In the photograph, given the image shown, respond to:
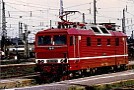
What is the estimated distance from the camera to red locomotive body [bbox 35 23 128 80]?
23859mm

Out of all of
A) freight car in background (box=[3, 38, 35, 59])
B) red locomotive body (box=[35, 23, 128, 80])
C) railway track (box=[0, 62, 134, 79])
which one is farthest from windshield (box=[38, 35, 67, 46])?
freight car in background (box=[3, 38, 35, 59])

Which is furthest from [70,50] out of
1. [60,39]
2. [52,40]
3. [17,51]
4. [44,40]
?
[17,51]

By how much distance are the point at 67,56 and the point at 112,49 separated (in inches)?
286

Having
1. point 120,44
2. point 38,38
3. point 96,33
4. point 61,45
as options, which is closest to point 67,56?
point 61,45

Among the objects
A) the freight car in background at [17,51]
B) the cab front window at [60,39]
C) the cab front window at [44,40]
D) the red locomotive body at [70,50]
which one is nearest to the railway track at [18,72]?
the cab front window at [44,40]

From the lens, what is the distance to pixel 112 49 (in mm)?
29969

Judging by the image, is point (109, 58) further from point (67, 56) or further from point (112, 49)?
point (67, 56)

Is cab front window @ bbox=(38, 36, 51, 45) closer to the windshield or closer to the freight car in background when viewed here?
the windshield

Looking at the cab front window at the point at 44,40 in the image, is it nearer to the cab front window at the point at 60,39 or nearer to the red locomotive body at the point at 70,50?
the red locomotive body at the point at 70,50

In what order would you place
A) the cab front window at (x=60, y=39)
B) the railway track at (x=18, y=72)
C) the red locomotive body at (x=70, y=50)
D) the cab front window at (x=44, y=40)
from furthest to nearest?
the railway track at (x=18, y=72)
the cab front window at (x=44, y=40)
the cab front window at (x=60, y=39)
the red locomotive body at (x=70, y=50)

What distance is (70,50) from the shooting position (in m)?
23.9

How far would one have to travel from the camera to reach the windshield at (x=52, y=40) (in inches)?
949

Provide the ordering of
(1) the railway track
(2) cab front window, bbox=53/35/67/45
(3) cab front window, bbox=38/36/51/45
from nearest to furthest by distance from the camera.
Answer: (2) cab front window, bbox=53/35/67/45 → (3) cab front window, bbox=38/36/51/45 → (1) the railway track

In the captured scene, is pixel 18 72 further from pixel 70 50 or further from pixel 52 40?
pixel 70 50
